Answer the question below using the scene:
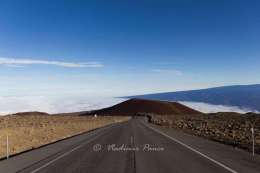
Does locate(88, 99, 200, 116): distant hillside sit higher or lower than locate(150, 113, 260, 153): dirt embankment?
higher

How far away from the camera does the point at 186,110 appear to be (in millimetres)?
191125

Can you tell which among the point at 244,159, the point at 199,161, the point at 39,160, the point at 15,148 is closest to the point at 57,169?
the point at 39,160

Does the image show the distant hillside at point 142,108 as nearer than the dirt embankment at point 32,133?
No

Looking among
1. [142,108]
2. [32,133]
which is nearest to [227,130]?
[32,133]

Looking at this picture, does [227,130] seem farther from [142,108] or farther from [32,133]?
[142,108]

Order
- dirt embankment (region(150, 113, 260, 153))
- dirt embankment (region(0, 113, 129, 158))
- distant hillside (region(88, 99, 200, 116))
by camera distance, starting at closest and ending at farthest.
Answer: dirt embankment (region(0, 113, 129, 158)) < dirt embankment (region(150, 113, 260, 153)) < distant hillside (region(88, 99, 200, 116))

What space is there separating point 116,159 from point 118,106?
171407mm

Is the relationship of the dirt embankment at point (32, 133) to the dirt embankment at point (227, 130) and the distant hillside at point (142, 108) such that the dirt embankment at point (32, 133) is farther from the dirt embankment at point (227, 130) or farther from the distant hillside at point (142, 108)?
the distant hillside at point (142, 108)

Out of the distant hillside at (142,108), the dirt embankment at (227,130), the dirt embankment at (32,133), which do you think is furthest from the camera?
the distant hillside at (142,108)

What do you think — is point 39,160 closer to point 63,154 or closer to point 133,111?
point 63,154

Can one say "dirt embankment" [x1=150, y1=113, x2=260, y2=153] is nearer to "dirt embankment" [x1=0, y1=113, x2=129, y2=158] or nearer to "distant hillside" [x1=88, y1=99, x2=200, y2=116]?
"dirt embankment" [x1=0, y1=113, x2=129, y2=158]

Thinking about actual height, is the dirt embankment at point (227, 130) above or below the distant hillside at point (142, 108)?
below

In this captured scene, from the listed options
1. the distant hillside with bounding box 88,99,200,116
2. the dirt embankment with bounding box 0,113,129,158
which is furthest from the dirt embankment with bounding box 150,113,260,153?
the distant hillside with bounding box 88,99,200,116

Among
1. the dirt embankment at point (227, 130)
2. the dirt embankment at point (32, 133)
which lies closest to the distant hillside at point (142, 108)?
the dirt embankment at point (227, 130)
